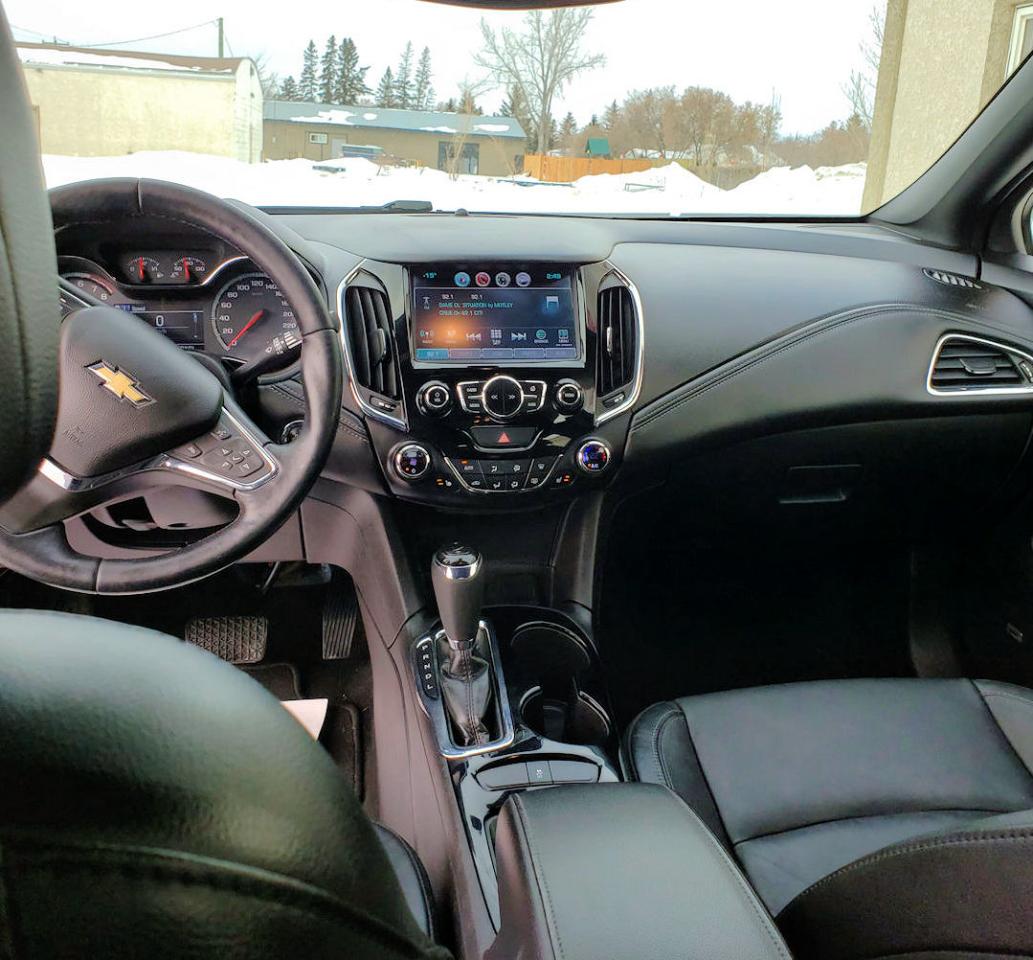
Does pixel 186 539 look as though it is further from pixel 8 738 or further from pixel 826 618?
pixel 826 618

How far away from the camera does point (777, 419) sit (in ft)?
6.62

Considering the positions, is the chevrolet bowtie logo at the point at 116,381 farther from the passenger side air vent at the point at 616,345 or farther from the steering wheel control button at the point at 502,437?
the passenger side air vent at the point at 616,345

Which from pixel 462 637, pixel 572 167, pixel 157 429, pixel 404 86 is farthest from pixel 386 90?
pixel 462 637

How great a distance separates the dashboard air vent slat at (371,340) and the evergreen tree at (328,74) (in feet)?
1.20

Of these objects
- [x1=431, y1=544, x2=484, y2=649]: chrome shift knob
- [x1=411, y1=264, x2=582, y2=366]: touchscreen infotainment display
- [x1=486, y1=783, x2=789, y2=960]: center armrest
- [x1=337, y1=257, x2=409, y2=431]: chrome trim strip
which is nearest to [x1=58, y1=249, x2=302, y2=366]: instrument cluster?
[x1=337, y1=257, x2=409, y2=431]: chrome trim strip

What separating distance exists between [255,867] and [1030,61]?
207cm

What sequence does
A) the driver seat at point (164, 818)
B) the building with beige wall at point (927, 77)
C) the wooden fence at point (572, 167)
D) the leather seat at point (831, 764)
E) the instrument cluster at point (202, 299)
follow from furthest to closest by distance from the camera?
the building with beige wall at point (927, 77), the wooden fence at point (572, 167), the instrument cluster at point (202, 299), the leather seat at point (831, 764), the driver seat at point (164, 818)

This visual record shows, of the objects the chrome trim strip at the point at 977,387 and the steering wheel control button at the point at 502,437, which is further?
the chrome trim strip at the point at 977,387

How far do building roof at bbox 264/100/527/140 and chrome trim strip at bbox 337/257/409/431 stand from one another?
278 mm

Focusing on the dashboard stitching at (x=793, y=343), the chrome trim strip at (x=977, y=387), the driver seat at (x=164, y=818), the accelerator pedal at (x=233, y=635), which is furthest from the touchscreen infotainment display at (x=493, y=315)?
the driver seat at (x=164, y=818)

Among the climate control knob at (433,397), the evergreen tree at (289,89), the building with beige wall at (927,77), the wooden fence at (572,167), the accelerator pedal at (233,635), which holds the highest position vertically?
the building with beige wall at (927,77)

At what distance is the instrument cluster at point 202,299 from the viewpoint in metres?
1.65

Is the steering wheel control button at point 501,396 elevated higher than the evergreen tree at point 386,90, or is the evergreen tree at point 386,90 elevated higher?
the evergreen tree at point 386,90

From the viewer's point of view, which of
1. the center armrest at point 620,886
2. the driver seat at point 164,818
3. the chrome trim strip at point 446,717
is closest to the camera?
the driver seat at point 164,818
